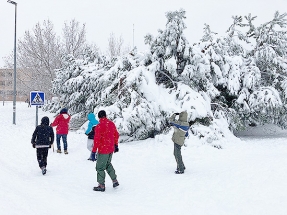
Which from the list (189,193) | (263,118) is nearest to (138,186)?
(189,193)

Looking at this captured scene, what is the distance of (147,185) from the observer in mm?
6715

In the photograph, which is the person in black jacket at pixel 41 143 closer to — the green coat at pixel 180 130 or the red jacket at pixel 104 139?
the red jacket at pixel 104 139

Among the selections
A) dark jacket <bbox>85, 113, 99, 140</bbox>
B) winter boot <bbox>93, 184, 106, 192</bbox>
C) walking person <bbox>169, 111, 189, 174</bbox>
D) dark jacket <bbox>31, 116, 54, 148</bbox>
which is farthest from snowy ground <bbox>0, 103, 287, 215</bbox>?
dark jacket <bbox>85, 113, 99, 140</bbox>

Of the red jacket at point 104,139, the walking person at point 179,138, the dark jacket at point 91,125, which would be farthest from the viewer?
the dark jacket at point 91,125

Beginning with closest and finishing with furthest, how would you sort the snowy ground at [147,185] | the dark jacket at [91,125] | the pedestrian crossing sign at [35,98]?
1. the snowy ground at [147,185]
2. the dark jacket at [91,125]
3. the pedestrian crossing sign at [35,98]

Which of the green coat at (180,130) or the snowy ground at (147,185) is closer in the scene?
the snowy ground at (147,185)

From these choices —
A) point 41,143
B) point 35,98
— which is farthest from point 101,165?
point 35,98

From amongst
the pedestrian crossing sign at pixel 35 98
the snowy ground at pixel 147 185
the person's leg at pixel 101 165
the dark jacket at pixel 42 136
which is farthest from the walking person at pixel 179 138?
the pedestrian crossing sign at pixel 35 98

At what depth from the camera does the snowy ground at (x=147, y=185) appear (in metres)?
4.88

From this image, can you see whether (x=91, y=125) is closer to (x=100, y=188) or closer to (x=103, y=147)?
(x=103, y=147)

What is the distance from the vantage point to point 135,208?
5.14m

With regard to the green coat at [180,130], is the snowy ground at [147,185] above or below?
below

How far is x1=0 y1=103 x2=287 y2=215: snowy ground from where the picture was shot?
4.88m

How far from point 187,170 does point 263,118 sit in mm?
8359
